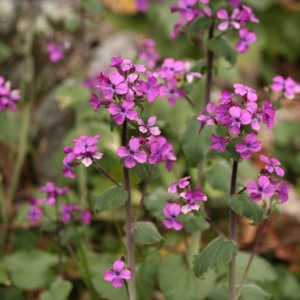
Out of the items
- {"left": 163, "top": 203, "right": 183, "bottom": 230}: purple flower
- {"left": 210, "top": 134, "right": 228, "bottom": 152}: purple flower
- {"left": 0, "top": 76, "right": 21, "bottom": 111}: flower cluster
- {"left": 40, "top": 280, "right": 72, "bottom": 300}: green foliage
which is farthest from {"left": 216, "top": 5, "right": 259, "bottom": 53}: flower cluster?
{"left": 40, "top": 280, "right": 72, "bottom": 300}: green foliage

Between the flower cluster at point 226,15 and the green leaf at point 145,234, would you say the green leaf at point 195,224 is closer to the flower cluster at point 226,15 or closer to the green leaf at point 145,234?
the green leaf at point 145,234

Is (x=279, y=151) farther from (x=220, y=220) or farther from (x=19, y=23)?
(x=19, y=23)

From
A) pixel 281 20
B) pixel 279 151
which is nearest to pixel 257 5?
pixel 281 20

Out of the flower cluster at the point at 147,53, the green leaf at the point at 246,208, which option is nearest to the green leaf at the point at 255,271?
the green leaf at the point at 246,208

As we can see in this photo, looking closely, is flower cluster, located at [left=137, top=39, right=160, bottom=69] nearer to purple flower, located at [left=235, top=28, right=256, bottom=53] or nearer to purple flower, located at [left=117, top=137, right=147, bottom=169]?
purple flower, located at [left=235, top=28, right=256, bottom=53]

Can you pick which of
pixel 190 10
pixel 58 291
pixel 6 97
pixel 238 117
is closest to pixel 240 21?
pixel 190 10

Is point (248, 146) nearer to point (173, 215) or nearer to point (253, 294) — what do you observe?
point (173, 215)
